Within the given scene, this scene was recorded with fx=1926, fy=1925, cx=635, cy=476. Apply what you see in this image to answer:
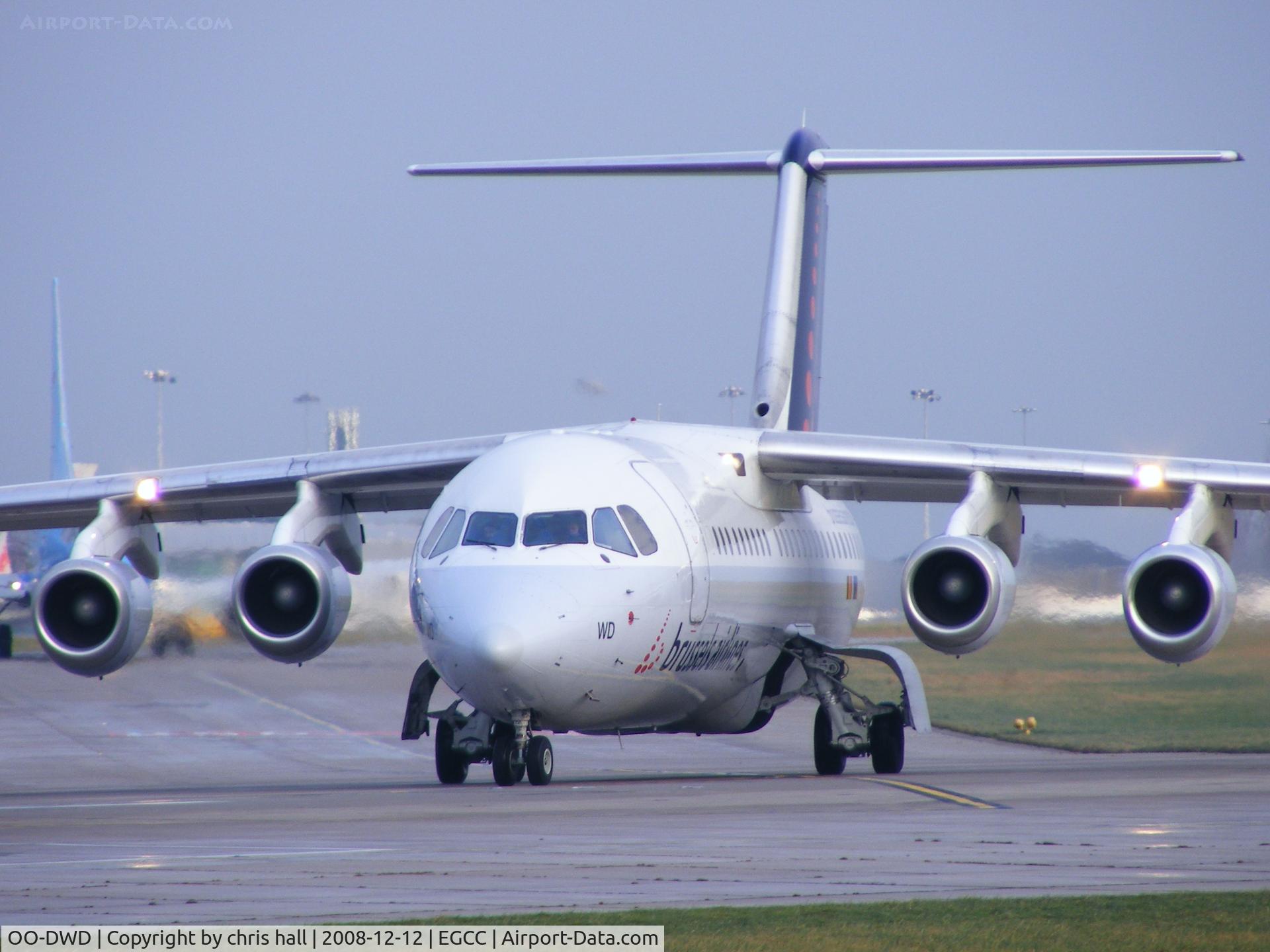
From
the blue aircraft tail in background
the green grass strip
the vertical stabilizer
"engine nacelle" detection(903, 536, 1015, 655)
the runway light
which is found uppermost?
the vertical stabilizer

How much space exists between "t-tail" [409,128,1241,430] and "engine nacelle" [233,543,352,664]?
5.11 m

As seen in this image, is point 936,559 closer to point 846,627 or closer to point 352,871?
point 846,627

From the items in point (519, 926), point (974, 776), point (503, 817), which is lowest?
point (974, 776)

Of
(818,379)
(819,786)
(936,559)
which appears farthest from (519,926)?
(818,379)

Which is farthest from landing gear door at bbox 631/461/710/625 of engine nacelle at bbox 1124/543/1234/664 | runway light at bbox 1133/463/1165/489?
runway light at bbox 1133/463/1165/489

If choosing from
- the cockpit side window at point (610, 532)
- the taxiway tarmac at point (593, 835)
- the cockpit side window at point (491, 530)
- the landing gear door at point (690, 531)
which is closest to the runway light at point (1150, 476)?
the taxiway tarmac at point (593, 835)

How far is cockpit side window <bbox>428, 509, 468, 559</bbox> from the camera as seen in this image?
1514cm

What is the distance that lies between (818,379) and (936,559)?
7.01m

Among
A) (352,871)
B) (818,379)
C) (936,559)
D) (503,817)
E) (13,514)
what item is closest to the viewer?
(352,871)

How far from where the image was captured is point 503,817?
39.7 feet

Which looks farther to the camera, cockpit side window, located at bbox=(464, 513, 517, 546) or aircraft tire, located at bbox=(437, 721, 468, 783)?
aircraft tire, located at bbox=(437, 721, 468, 783)

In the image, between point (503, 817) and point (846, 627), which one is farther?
point (846, 627)

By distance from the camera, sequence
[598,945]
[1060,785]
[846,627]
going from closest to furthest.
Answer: [598,945], [1060,785], [846,627]

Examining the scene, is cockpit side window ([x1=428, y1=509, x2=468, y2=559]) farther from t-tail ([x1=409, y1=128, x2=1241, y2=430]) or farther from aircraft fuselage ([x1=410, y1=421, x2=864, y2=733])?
t-tail ([x1=409, y1=128, x2=1241, y2=430])
